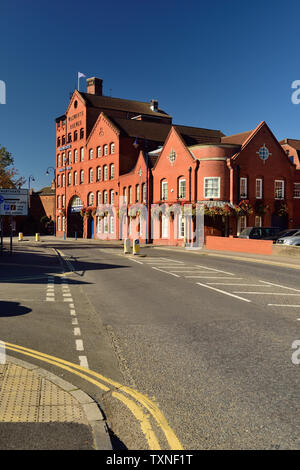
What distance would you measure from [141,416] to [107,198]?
5111 cm

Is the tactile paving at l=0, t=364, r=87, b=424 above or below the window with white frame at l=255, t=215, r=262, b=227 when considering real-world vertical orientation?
below

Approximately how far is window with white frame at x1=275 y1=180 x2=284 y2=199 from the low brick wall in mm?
9707

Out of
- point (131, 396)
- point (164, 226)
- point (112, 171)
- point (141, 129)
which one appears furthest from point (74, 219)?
point (131, 396)

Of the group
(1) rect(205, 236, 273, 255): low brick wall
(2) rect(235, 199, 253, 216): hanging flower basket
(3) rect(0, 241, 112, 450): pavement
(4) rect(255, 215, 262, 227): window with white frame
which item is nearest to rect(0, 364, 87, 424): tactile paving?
(3) rect(0, 241, 112, 450): pavement

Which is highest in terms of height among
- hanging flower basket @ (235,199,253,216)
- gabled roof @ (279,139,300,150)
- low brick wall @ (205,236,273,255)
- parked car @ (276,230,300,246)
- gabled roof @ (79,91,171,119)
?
gabled roof @ (79,91,171,119)

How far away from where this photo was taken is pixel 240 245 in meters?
31.5

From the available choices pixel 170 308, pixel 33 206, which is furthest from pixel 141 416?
pixel 33 206

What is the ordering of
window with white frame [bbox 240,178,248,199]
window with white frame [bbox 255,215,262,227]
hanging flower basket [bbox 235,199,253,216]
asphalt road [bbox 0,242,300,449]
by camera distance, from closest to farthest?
asphalt road [bbox 0,242,300,449] < hanging flower basket [bbox 235,199,253,216] < window with white frame [bbox 240,178,248,199] < window with white frame [bbox 255,215,262,227]

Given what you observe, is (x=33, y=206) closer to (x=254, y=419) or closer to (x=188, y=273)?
(x=188, y=273)

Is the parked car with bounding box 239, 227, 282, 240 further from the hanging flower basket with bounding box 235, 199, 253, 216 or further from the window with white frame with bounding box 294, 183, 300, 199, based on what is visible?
the window with white frame with bounding box 294, 183, 300, 199

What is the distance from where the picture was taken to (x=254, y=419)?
173 inches

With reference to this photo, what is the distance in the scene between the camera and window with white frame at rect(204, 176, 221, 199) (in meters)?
37.4

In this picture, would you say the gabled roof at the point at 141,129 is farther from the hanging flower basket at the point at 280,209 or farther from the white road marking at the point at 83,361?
the white road marking at the point at 83,361

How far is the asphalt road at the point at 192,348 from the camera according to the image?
4289mm
